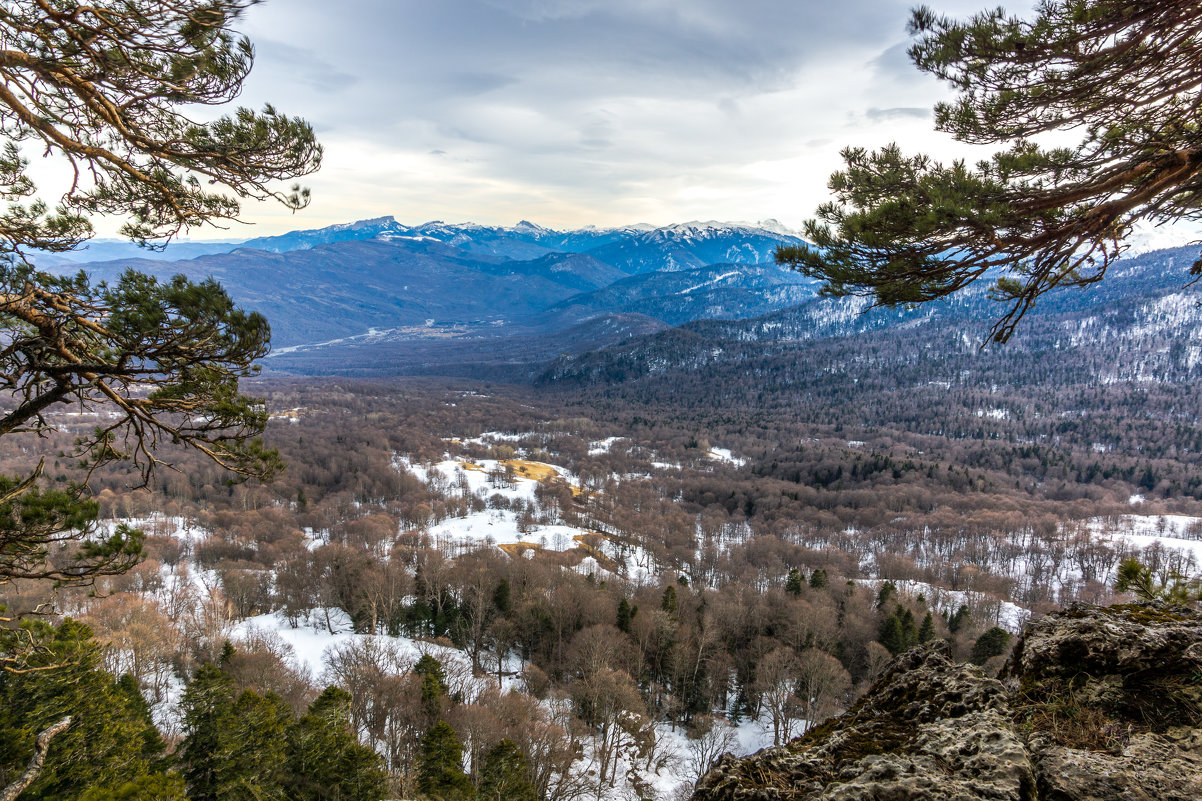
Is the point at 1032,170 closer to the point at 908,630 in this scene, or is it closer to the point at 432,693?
the point at 432,693

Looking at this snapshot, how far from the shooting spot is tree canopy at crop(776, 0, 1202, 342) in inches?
216

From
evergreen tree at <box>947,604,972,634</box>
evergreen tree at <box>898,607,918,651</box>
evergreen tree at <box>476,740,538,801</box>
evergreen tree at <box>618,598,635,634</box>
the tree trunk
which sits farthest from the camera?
evergreen tree at <box>947,604,972,634</box>

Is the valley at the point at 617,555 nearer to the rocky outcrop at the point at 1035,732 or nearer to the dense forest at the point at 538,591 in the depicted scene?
the dense forest at the point at 538,591

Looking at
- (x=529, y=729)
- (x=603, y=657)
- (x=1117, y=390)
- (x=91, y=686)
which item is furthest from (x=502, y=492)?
(x=1117, y=390)

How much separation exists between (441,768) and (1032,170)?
20.7m

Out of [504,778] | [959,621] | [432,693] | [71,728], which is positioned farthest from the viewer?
[959,621]

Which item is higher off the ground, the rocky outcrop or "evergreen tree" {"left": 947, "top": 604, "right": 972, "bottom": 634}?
the rocky outcrop

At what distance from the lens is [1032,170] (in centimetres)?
582

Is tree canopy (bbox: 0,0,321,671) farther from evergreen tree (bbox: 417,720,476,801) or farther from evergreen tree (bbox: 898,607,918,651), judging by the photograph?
evergreen tree (bbox: 898,607,918,651)

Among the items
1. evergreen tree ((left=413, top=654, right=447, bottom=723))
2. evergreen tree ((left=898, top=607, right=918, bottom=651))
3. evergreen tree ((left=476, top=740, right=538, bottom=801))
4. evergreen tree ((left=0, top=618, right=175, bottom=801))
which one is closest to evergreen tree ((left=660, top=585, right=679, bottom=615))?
evergreen tree ((left=898, top=607, right=918, bottom=651))

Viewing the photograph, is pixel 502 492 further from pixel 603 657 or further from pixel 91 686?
pixel 91 686

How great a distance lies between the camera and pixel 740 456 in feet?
416

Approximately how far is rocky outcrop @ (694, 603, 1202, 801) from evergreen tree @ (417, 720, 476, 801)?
1632 cm

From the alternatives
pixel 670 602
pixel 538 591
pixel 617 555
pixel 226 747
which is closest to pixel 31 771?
pixel 226 747
